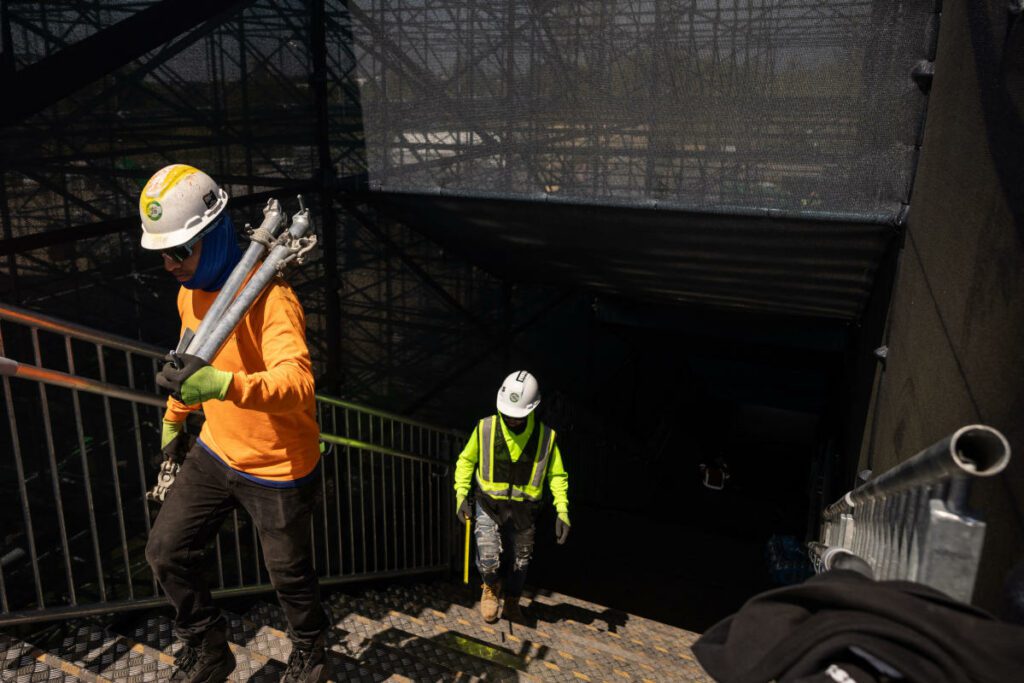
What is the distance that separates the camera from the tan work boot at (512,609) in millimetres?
5223

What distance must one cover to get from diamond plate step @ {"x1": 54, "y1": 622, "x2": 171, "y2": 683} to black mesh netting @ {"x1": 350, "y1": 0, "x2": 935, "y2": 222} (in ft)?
13.6

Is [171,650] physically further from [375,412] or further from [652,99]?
[652,99]

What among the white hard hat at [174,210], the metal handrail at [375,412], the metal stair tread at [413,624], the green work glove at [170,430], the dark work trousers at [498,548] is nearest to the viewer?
the white hard hat at [174,210]

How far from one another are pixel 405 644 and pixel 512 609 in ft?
4.23

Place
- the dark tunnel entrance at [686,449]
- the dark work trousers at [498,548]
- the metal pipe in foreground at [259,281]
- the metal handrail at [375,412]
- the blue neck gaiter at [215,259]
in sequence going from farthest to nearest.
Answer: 1. the dark tunnel entrance at [686,449]
2. the dark work trousers at [498,548]
3. the metal handrail at [375,412]
4. the blue neck gaiter at [215,259]
5. the metal pipe in foreground at [259,281]

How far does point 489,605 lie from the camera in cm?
509

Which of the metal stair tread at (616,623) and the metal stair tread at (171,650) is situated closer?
the metal stair tread at (171,650)

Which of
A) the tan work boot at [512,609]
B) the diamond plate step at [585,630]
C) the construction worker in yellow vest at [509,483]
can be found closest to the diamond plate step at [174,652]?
the construction worker in yellow vest at [509,483]

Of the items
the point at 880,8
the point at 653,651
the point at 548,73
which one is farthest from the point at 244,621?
the point at 880,8

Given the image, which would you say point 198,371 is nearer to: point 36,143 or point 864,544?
point 864,544

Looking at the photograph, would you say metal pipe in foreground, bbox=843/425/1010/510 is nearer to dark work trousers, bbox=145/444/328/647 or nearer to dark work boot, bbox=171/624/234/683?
dark work trousers, bbox=145/444/328/647

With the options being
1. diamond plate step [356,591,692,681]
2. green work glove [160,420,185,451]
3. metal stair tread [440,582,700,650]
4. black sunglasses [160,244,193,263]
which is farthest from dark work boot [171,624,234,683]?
metal stair tread [440,582,700,650]

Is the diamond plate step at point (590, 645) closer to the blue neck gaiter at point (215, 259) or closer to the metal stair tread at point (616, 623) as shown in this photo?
the metal stair tread at point (616, 623)

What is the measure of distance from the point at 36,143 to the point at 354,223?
11.2 feet
